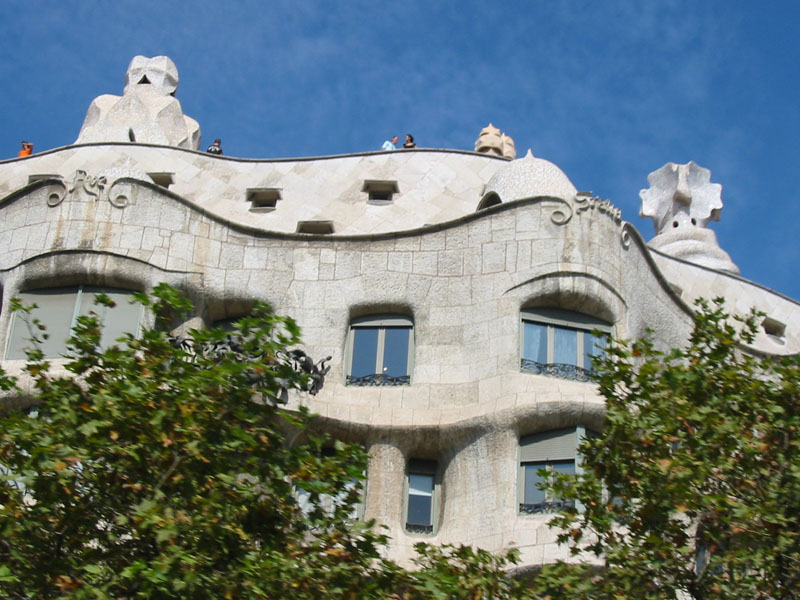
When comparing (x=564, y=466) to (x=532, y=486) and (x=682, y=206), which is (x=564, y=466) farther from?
(x=682, y=206)

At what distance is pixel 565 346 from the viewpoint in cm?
2691

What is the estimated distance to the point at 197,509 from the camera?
1875 cm

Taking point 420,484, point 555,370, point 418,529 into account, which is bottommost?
point 418,529

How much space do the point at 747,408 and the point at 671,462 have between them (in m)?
1.55

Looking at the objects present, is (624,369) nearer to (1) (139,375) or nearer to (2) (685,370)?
(2) (685,370)

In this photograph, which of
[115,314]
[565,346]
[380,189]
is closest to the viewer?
[565,346]

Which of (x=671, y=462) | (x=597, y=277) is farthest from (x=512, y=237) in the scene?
(x=671, y=462)

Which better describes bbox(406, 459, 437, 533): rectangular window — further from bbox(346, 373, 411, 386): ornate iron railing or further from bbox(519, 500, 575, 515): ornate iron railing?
bbox(519, 500, 575, 515): ornate iron railing

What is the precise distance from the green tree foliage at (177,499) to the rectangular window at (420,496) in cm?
556

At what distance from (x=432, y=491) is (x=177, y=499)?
25.7 ft

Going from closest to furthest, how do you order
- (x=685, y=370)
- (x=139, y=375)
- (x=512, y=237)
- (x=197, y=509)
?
(x=197, y=509) → (x=139, y=375) → (x=685, y=370) → (x=512, y=237)

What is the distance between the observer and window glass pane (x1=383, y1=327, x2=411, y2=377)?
89.2ft

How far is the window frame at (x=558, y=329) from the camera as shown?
86.7ft

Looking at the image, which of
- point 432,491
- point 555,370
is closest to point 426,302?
point 555,370
